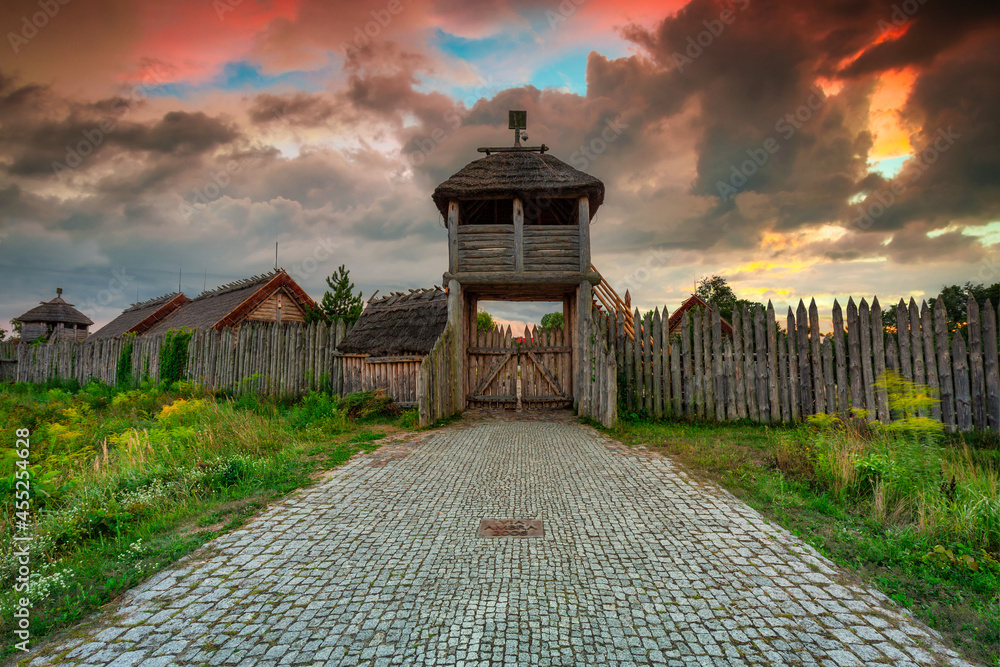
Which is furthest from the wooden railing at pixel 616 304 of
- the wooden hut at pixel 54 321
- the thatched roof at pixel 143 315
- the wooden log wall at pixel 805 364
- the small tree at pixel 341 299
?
the wooden hut at pixel 54 321

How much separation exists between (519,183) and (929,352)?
941 cm

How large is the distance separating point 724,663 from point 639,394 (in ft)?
28.5

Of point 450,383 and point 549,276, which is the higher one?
point 549,276

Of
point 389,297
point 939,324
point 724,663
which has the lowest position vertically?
point 724,663

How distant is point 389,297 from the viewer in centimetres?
1546

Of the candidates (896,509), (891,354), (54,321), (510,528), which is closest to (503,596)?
(510,528)

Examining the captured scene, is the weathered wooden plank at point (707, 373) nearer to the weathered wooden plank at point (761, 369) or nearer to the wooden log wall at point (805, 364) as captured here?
the wooden log wall at point (805, 364)

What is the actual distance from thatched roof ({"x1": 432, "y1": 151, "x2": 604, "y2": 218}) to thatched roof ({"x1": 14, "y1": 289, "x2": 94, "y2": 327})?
47.0m

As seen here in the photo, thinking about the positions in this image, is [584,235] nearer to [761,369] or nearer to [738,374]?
[738,374]

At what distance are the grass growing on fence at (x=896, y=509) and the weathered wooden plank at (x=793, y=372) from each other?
1.99 m

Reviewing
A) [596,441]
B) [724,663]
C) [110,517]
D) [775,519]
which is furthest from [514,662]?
[596,441]

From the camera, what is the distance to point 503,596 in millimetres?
3160

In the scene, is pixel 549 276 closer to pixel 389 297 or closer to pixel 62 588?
pixel 389 297

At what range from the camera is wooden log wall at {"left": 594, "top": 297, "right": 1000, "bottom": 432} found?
26.9 feet
